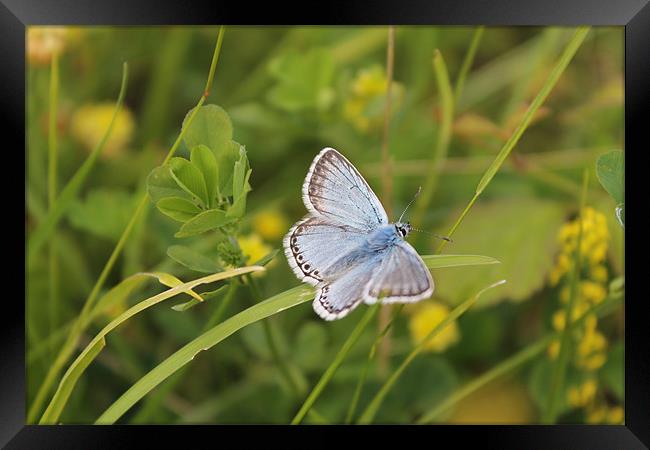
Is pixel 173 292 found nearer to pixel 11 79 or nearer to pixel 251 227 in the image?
pixel 11 79

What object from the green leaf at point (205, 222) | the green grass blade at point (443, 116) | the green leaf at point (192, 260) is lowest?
the green leaf at point (192, 260)

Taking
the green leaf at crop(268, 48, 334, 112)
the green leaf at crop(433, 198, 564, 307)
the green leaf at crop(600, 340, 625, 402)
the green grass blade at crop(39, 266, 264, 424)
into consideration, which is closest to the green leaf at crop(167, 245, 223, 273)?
the green grass blade at crop(39, 266, 264, 424)

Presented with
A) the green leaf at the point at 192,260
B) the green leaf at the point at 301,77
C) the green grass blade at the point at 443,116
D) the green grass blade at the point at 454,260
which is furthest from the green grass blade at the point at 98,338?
the green leaf at the point at 301,77

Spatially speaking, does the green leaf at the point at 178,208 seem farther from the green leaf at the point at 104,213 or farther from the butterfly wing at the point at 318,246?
the green leaf at the point at 104,213

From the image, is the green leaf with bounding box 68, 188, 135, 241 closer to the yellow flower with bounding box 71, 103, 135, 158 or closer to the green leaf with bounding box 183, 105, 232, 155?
the yellow flower with bounding box 71, 103, 135, 158

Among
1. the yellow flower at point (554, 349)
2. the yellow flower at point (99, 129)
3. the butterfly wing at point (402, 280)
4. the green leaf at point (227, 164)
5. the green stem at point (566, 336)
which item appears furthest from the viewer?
the yellow flower at point (99, 129)

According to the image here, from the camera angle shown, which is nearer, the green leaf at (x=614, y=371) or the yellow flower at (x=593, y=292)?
the yellow flower at (x=593, y=292)

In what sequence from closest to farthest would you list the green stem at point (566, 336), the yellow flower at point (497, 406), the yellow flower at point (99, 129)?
the green stem at point (566, 336) < the yellow flower at point (497, 406) < the yellow flower at point (99, 129)

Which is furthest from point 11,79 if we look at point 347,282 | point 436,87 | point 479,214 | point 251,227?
point 436,87
